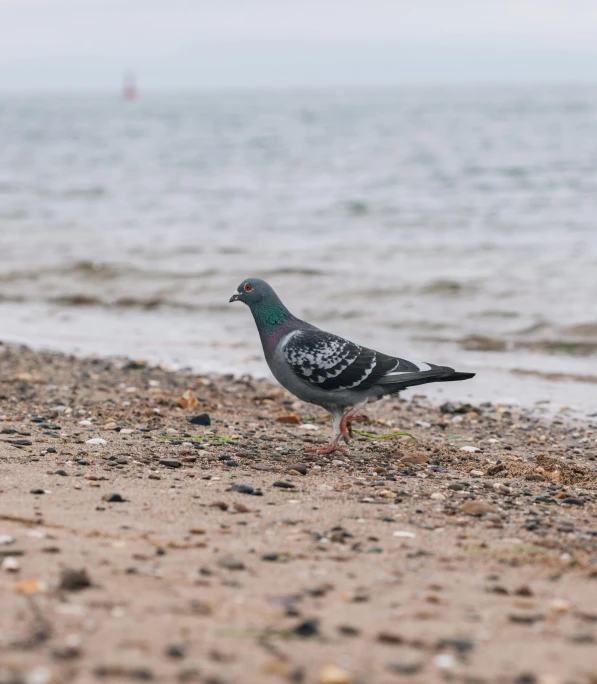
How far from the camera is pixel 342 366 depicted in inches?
265

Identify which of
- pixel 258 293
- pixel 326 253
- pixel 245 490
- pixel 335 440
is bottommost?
pixel 335 440

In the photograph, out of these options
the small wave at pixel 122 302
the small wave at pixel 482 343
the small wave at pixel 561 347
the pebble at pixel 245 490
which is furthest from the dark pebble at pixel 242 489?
the small wave at pixel 122 302

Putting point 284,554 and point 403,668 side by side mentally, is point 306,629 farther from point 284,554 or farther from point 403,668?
point 284,554

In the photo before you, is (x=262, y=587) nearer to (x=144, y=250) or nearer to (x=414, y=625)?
(x=414, y=625)

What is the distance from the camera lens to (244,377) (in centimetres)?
1033

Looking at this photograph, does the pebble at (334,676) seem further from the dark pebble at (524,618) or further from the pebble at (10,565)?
the pebble at (10,565)

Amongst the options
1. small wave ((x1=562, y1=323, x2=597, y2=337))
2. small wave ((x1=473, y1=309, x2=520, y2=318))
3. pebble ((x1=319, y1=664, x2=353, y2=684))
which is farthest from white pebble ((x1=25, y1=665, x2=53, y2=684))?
small wave ((x1=473, y1=309, x2=520, y2=318))

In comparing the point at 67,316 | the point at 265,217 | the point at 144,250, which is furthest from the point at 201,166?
the point at 67,316

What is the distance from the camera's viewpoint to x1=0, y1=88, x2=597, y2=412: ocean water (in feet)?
40.9

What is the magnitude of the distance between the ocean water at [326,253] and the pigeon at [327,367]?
3.11 m

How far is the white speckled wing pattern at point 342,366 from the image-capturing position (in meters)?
6.66

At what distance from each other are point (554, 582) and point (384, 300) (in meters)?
11.2

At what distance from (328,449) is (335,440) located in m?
0.11

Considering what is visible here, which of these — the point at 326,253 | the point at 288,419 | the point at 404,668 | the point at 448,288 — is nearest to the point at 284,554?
the point at 404,668
